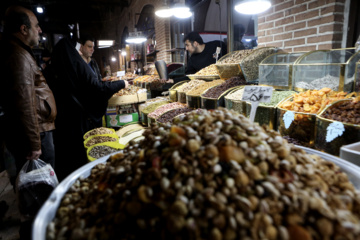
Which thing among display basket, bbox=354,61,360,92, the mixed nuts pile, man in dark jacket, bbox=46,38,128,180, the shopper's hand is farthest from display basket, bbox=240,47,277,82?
the shopper's hand

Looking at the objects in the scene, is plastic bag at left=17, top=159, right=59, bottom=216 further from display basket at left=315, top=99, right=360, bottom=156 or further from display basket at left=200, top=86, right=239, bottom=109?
display basket at left=315, top=99, right=360, bottom=156

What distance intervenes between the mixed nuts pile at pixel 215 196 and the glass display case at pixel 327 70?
151 cm

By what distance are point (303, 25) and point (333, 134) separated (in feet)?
7.30

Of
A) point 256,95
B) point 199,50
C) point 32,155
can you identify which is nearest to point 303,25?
point 256,95

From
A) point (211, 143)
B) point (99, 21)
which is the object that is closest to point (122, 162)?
point (211, 143)

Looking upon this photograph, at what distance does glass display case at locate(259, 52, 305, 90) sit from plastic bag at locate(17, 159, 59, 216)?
2.52 metres

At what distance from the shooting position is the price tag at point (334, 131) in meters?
1.45

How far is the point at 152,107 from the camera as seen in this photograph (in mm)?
3986

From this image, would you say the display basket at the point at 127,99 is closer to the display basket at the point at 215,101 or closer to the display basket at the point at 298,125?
the display basket at the point at 215,101

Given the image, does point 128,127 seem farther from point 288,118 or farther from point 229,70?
point 288,118

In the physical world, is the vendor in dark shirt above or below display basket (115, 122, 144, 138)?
above

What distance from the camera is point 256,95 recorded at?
1627 mm

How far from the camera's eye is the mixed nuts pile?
653 mm

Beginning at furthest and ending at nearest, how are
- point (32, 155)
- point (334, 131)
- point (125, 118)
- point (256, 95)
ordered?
point (125, 118) → point (32, 155) → point (256, 95) → point (334, 131)
